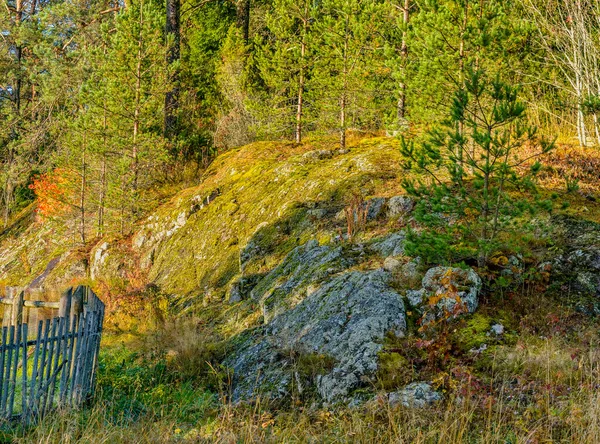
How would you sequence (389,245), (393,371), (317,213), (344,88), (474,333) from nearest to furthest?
1. (393,371)
2. (474,333)
3. (389,245)
4. (317,213)
5. (344,88)

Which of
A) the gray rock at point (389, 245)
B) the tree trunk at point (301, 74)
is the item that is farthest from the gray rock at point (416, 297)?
the tree trunk at point (301, 74)

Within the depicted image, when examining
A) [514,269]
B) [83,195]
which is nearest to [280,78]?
[83,195]

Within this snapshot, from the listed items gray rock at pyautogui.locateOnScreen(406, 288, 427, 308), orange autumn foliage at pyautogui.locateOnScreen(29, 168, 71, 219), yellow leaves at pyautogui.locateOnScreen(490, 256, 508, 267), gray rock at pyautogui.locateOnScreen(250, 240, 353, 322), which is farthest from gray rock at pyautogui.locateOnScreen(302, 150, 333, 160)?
orange autumn foliage at pyautogui.locateOnScreen(29, 168, 71, 219)

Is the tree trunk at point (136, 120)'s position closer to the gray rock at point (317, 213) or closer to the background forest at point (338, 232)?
the background forest at point (338, 232)

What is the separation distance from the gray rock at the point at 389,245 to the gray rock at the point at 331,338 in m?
0.66

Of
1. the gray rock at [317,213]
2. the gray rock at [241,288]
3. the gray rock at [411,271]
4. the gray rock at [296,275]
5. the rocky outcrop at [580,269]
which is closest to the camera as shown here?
the rocky outcrop at [580,269]

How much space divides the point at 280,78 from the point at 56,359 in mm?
10871

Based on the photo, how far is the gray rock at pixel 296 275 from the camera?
7375mm

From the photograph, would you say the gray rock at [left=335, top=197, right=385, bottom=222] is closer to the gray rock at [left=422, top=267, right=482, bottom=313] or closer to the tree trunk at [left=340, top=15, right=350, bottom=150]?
the gray rock at [left=422, top=267, right=482, bottom=313]

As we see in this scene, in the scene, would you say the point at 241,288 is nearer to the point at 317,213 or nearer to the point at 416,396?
the point at 317,213

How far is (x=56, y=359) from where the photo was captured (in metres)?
5.39

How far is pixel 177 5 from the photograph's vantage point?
1619 centimetres

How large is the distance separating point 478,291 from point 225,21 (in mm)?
18731

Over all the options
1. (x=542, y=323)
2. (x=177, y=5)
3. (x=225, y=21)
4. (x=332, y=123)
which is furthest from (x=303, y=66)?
(x=542, y=323)
